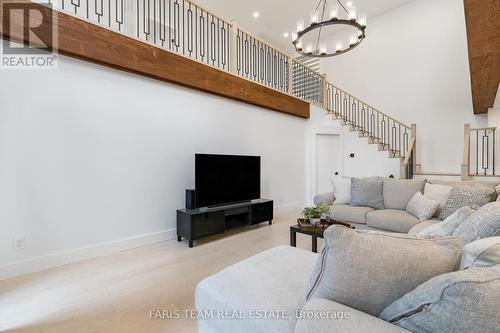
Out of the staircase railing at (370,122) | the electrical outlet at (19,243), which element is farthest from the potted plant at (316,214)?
the staircase railing at (370,122)

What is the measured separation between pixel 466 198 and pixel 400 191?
95 cm

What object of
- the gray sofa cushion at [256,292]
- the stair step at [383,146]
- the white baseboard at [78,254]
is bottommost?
the white baseboard at [78,254]

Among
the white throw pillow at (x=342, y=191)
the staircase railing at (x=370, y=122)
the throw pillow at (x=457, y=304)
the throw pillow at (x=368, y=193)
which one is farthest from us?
the staircase railing at (x=370, y=122)

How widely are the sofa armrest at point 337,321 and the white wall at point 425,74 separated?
6.34m

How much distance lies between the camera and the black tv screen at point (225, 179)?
370 cm

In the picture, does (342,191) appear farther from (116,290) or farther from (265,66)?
(116,290)

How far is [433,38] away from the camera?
5.85 meters

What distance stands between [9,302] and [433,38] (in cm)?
853

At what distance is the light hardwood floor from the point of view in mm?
1841

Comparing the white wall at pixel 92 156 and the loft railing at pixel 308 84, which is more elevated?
the loft railing at pixel 308 84

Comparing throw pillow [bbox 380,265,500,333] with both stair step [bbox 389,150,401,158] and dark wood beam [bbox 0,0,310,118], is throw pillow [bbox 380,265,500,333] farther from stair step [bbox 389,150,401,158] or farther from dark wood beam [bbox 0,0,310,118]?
stair step [bbox 389,150,401,158]

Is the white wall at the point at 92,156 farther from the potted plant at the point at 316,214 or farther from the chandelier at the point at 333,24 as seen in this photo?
the potted plant at the point at 316,214

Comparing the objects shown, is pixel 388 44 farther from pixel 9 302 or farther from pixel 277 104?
pixel 9 302

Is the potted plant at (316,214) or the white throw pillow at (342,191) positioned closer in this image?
the potted plant at (316,214)
